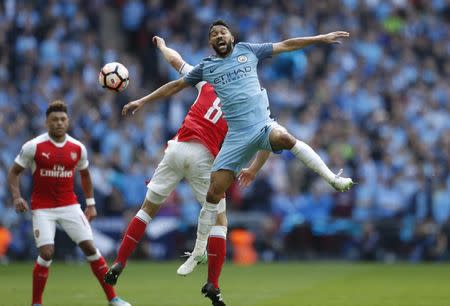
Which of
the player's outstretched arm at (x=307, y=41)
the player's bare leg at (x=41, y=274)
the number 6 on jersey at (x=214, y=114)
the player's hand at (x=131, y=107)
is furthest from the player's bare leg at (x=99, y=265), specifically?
the player's outstretched arm at (x=307, y=41)

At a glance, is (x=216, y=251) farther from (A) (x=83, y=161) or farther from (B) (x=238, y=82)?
(A) (x=83, y=161)

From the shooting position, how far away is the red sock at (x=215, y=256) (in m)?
11.9

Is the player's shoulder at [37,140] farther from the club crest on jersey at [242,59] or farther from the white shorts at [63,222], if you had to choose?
the club crest on jersey at [242,59]

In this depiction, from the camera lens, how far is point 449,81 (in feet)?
80.6

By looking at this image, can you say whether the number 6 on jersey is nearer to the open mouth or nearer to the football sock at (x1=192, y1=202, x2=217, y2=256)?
the open mouth

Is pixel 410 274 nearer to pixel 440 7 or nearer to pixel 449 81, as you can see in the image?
pixel 449 81

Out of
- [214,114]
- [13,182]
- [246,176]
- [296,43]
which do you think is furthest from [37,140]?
[296,43]

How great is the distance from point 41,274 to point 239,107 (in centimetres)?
295

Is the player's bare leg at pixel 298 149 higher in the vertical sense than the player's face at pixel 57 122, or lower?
lower

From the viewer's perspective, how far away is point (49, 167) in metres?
12.6

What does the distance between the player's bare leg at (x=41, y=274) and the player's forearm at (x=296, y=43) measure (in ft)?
11.2

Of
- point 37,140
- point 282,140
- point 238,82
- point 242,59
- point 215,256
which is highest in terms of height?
point 242,59

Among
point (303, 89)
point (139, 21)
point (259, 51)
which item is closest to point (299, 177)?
point (303, 89)

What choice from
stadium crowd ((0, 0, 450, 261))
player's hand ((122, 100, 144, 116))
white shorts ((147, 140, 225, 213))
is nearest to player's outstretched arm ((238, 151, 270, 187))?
white shorts ((147, 140, 225, 213))
